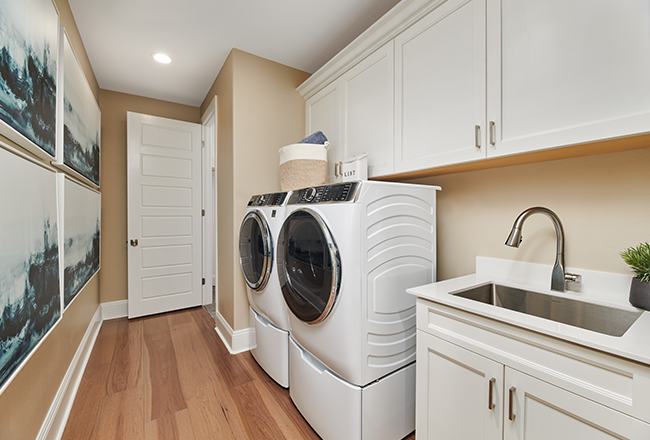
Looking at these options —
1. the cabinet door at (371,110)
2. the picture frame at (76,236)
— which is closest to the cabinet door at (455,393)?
the cabinet door at (371,110)

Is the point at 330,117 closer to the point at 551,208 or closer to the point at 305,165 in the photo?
the point at 305,165

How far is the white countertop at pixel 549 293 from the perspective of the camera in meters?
→ 0.73

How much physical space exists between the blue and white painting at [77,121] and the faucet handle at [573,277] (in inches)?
100

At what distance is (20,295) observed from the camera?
88 cm

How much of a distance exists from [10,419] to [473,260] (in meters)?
2.15

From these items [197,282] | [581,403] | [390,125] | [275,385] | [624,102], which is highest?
[390,125]

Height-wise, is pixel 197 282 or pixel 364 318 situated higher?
pixel 364 318

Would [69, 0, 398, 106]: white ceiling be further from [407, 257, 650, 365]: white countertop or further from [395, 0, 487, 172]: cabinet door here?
[407, 257, 650, 365]: white countertop

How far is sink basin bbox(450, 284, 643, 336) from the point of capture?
104 centimetres

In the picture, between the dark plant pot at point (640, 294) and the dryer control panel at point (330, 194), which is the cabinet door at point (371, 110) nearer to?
the dryer control panel at point (330, 194)

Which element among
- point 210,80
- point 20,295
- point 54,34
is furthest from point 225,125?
point 20,295

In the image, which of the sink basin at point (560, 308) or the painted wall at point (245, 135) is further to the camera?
the painted wall at point (245, 135)

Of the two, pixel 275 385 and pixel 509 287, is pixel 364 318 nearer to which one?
pixel 509 287

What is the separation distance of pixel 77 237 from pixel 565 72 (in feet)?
8.69
